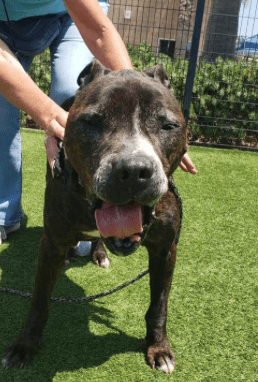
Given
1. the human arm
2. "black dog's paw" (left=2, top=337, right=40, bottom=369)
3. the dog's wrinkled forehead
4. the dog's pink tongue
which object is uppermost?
the human arm

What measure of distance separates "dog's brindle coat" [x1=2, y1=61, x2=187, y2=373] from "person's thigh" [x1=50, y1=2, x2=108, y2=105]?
0.70m

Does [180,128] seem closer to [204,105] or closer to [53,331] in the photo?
[53,331]

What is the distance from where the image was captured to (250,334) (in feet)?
8.23

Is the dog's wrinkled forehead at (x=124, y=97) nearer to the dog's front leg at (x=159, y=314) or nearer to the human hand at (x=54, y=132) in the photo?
the human hand at (x=54, y=132)

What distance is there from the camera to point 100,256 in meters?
3.20

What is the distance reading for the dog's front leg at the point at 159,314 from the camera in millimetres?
2215

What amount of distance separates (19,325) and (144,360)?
0.72m

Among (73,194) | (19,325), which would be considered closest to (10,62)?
(73,194)

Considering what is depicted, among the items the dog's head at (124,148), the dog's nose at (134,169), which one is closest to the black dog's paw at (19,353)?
the dog's head at (124,148)

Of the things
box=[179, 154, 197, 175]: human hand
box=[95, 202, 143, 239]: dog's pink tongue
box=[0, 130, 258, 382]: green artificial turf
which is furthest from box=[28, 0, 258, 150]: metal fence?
box=[95, 202, 143, 239]: dog's pink tongue

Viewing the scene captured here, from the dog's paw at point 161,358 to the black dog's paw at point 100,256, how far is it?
985 mm

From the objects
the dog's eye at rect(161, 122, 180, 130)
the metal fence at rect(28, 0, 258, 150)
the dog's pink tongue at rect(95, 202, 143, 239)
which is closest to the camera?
the dog's pink tongue at rect(95, 202, 143, 239)

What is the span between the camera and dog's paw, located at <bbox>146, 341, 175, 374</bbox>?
2.21m

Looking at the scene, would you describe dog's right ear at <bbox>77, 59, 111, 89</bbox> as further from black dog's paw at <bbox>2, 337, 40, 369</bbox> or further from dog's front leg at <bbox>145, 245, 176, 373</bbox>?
black dog's paw at <bbox>2, 337, 40, 369</bbox>
